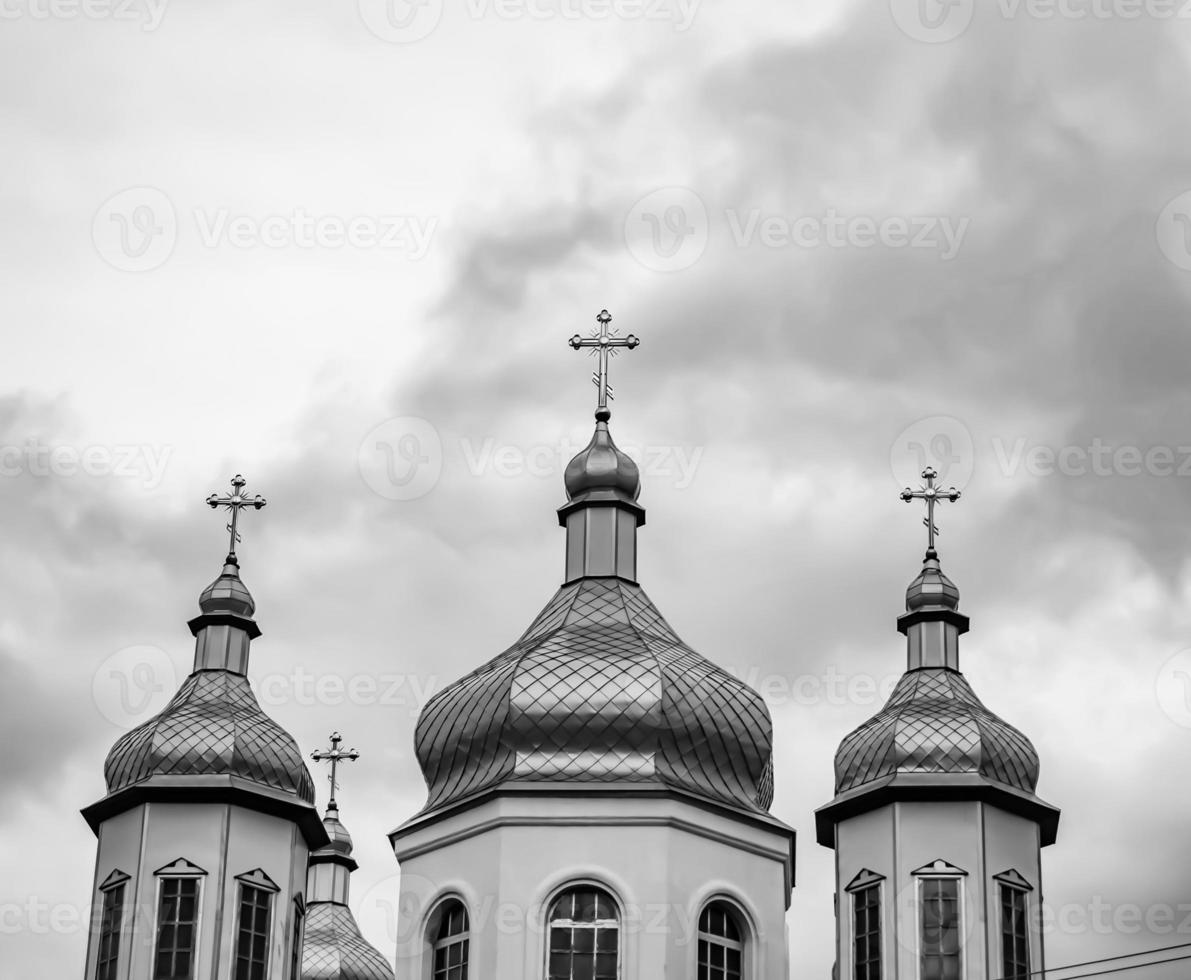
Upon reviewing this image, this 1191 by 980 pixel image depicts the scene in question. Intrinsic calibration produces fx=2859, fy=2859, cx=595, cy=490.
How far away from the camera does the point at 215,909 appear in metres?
32.6

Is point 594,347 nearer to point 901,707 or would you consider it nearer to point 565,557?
point 565,557

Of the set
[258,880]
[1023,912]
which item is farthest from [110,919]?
[1023,912]

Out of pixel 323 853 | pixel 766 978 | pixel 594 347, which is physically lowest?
pixel 766 978

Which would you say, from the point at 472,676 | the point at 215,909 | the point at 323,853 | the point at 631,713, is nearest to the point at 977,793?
the point at 631,713

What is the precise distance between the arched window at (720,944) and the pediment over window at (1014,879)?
2.98 m

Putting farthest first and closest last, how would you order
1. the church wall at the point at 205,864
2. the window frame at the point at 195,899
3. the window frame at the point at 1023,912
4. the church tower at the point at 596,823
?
1. the church wall at the point at 205,864
2. the window frame at the point at 195,899
3. the window frame at the point at 1023,912
4. the church tower at the point at 596,823

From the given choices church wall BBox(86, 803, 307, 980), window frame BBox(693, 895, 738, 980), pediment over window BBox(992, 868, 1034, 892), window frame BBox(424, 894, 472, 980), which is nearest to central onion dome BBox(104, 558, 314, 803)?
church wall BBox(86, 803, 307, 980)

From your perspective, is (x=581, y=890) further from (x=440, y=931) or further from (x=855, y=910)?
(x=855, y=910)

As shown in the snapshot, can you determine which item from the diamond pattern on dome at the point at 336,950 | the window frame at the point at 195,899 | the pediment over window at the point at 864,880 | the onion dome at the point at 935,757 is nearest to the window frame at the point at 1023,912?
the onion dome at the point at 935,757

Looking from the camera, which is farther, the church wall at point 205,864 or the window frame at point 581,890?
the church wall at point 205,864

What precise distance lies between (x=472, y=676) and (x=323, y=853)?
11211mm

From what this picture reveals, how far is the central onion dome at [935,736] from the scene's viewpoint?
108 ft

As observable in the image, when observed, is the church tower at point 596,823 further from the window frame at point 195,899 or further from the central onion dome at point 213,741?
the window frame at point 195,899

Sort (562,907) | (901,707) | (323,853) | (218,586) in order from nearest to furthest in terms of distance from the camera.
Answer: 1. (562,907)
2. (901,707)
3. (218,586)
4. (323,853)
